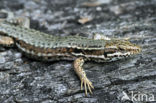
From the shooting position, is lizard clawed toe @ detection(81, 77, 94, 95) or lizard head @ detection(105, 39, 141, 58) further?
lizard head @ detection(105, 39, 141, 58)

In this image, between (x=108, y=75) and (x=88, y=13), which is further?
(x=88, y=13)

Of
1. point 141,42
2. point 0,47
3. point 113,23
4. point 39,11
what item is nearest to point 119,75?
point 141,42

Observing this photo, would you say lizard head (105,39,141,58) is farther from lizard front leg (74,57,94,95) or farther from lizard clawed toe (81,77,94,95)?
lizard clawed toe (81,77,94,95)

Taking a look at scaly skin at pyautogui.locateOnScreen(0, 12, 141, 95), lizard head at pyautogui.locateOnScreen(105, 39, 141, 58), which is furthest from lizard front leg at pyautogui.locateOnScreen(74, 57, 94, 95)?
lizard head at pyautogui.locateOnScreen(105, 39, 141, 58)

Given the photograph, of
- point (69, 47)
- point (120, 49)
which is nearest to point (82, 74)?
point (69, 47)

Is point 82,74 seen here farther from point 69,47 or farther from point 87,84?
point 69,47

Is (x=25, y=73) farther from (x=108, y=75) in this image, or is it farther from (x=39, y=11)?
(x=39, y=11)

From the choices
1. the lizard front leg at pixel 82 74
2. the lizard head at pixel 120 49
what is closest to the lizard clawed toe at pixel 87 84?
the lizard front leg at pixel 82 74

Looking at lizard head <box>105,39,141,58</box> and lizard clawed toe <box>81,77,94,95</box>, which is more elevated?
lizard head <box>105,39,141,58</box>
